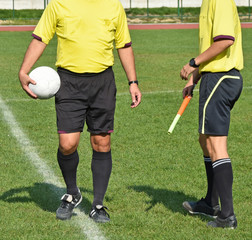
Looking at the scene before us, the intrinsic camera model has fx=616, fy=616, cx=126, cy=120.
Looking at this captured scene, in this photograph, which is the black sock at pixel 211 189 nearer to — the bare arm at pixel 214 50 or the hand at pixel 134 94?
the hand at pixel 134 94

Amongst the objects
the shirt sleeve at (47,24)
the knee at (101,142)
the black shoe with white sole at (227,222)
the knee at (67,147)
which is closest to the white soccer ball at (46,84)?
the shirt sleeve at (47,24)

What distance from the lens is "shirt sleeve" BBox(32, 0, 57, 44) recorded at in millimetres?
5102

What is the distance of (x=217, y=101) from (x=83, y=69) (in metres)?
1.16

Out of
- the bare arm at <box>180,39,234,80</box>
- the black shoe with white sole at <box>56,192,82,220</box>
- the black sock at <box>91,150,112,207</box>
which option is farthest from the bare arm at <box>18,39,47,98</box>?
the bare arm at <box>180,39,234,80</box>

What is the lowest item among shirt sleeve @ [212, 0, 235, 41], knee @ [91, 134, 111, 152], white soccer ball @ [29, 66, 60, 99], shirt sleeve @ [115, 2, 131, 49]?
knee @ [91, 134, 111, 152]

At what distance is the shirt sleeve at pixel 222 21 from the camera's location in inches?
186

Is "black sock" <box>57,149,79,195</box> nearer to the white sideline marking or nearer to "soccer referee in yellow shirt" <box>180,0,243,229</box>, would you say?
the white sideline marking

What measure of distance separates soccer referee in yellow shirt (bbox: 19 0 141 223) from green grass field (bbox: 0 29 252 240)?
36cm

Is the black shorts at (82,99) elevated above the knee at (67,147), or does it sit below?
above

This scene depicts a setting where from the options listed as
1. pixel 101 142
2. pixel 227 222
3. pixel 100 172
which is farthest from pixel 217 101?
pixel 100 172

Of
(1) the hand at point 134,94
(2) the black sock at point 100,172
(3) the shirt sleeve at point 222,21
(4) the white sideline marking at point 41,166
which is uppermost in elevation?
(3) the shirt sleeve at point 222,21

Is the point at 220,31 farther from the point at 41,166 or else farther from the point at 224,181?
the point at 41,166

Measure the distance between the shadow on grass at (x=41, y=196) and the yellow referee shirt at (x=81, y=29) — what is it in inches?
53.3

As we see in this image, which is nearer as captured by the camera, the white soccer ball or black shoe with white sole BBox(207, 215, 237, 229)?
black shoe with white sole BBox(207, 215, 237, 229)
